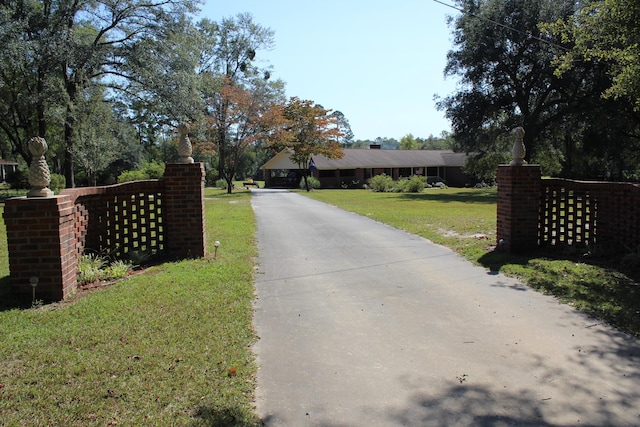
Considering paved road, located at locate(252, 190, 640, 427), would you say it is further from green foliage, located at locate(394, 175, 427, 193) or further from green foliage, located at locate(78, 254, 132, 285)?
green foliage, located at locate(394, 175, 427, 193)

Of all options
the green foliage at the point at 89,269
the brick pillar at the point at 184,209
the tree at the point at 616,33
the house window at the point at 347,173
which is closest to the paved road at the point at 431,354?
the brick pillar at the point at 184,209

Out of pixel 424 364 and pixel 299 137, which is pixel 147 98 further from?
pixel 424 364

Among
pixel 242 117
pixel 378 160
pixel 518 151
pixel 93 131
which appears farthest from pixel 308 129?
pixel 518 151

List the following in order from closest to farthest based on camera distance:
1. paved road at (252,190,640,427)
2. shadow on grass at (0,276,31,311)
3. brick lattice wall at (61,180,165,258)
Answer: paved road at (252,190,640,427) < shadow on grass at (0,276,31,311) < brick lattice wall at (61,180,165,258)

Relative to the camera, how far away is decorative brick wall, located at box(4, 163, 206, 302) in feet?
17.9

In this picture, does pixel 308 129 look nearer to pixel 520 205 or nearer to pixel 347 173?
pixel 347 173

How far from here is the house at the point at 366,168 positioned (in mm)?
52125

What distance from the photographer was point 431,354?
4223mm

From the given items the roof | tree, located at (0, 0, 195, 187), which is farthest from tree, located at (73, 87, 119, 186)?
the roof

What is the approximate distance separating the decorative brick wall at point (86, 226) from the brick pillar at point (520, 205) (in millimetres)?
5255

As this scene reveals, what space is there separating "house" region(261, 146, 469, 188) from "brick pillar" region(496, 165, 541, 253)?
41749 mm

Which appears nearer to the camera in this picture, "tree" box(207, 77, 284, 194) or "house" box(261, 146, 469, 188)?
"tree" box(207, 77, 284, 194)

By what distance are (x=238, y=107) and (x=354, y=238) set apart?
27984 mm

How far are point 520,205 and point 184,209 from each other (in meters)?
5.71
